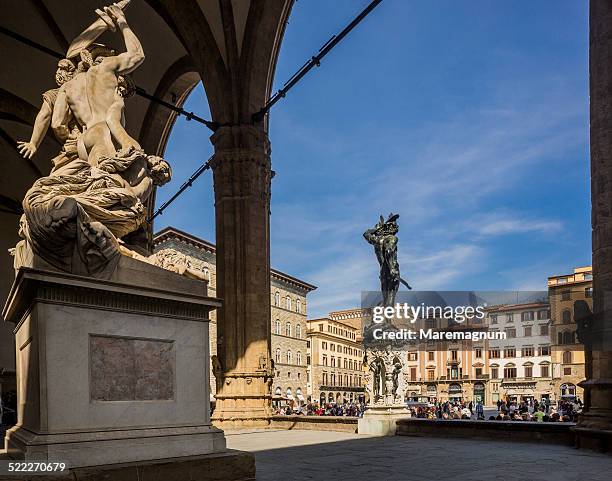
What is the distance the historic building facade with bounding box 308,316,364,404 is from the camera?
87188 millimetres

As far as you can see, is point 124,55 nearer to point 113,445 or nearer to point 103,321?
point 103,321

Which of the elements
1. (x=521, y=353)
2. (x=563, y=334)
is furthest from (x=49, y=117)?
(x=521, y=353)

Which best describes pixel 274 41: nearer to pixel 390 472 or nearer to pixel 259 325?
pixel 259 325

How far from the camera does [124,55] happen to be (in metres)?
5.92

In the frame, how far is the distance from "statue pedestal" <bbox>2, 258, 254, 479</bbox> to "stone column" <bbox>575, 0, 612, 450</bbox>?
6010mm

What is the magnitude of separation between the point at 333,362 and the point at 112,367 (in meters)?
90.5

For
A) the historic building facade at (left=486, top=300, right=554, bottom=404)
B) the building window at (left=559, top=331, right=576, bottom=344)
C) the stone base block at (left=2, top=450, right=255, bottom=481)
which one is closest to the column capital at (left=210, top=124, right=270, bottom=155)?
the building window at (left=559, top=331, right=576, bottom=344)

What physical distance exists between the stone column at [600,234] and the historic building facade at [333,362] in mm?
74776

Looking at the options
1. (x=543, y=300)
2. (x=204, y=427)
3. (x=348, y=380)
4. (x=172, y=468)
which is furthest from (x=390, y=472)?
(x=348, y=380)

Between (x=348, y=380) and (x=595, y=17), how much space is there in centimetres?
9508

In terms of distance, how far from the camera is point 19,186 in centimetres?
2802

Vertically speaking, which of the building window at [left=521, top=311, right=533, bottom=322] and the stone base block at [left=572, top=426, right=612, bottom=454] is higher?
the stone base block at [left=572, top=426, right=612, bottom=454]

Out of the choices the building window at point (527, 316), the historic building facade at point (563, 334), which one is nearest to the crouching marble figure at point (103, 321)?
the historic building facade at point (563, 334)

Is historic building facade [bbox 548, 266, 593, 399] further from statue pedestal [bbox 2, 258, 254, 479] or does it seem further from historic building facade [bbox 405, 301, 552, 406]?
statue pedestal [bbox 2, 258, 254, 479]
